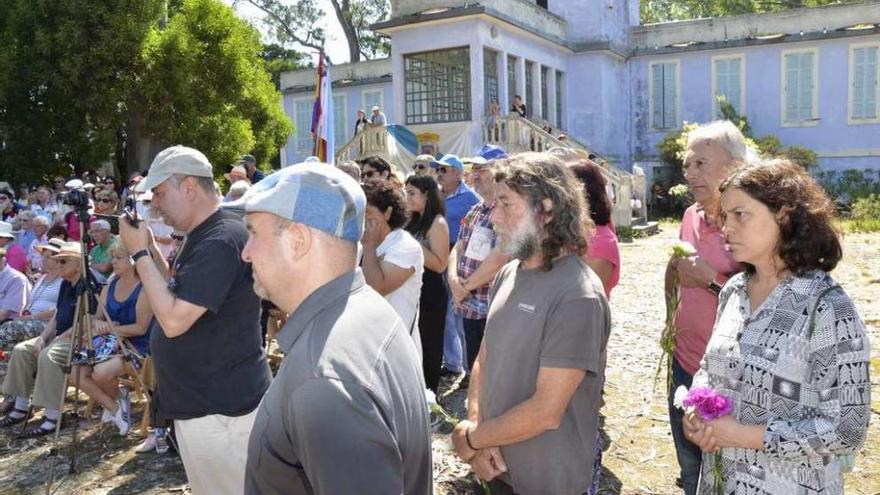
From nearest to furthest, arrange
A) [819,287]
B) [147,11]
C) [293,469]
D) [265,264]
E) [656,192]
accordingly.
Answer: [293,469] < [265,264] < [819,287] < [147,11] < [656,192]

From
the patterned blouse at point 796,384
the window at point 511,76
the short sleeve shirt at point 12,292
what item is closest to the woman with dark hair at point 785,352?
the patterned blouse at point 796,384

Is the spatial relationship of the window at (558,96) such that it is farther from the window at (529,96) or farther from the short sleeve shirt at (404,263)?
the short sleeve shirt at (404,263)

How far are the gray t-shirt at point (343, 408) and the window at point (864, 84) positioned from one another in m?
25.4

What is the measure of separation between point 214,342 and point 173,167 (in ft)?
2.60

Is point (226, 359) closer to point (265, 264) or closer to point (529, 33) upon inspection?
point (265, 264)

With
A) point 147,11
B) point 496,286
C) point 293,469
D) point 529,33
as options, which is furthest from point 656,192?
point 293,469

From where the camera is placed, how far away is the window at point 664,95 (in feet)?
83.2

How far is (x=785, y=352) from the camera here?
2195 millimetres

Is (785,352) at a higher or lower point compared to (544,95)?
lower

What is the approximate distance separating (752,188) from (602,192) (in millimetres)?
1408

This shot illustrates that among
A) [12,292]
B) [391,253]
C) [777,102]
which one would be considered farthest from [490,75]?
[391,253]

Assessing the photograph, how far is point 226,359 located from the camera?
3.09m

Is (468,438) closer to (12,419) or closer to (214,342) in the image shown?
(214,342)

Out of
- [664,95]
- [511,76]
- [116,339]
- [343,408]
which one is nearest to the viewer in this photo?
[343,408]
